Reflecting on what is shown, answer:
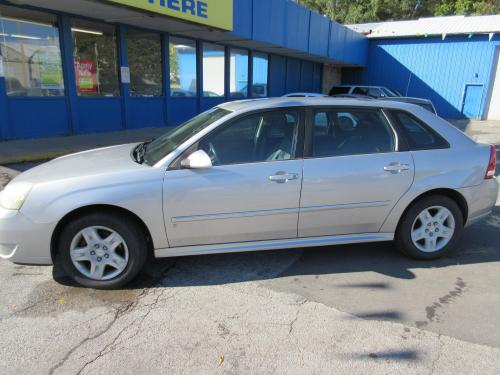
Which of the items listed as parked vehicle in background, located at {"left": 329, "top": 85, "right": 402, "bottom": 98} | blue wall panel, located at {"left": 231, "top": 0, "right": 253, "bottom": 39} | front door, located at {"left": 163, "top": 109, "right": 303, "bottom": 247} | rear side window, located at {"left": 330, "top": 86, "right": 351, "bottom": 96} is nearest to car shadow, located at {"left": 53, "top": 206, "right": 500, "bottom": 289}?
front door, located at {"left": 163, "top": 109, "right": 303, "bottom": 247}

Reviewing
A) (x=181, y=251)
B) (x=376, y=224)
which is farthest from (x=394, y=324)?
(x=181, y=251)

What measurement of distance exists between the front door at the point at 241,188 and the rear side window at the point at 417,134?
1083 millimetres

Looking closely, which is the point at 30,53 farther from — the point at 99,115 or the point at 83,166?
the point at 83,166

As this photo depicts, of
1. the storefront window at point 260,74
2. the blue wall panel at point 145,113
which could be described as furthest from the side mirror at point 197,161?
the storefront window at point 260,74

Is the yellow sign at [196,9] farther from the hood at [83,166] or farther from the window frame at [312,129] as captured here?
the window frame at [312,129]

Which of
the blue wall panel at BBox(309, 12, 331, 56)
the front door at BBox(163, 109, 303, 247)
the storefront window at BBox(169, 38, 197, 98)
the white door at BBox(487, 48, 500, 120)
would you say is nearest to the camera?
the front door at BBox(163, 109, 303, 247)

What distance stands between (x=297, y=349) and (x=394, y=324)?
0.84 meters

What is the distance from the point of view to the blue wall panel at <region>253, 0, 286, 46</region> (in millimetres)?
14195

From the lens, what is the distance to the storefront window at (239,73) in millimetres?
16734

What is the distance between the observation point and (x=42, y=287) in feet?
11.3

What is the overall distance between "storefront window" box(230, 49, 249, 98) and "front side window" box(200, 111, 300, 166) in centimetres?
1355

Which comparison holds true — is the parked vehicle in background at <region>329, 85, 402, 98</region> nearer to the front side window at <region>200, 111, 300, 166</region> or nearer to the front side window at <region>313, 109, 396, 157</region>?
the front side window at <region>313, 109, 396, 157</region>

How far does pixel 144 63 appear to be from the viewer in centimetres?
1243

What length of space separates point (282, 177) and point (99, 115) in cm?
920
